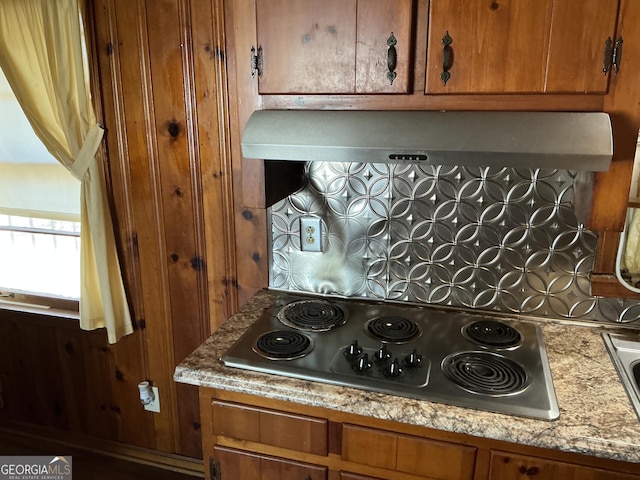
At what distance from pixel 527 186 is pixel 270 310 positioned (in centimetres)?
94

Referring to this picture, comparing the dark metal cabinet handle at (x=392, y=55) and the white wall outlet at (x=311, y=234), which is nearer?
the dark metal cabinet handle at (x=392, y=55)

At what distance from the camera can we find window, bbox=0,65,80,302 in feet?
7.15

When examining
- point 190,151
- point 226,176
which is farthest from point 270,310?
point 190,151

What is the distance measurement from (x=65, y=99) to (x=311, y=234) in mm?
1028

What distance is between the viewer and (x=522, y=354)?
1.61 meters

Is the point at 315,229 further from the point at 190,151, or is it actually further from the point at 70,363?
Result: the point at 70,363

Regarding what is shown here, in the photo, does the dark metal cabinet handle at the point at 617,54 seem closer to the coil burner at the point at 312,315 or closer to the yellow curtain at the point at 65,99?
the coil burner at the point at 312,315

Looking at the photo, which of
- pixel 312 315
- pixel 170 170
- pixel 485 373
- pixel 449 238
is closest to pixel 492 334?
pixel 485 373

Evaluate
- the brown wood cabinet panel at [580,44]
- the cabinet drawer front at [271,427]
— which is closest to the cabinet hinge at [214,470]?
the cabinet drawer front at [271,427]

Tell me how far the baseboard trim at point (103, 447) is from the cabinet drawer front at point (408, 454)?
1.18 m

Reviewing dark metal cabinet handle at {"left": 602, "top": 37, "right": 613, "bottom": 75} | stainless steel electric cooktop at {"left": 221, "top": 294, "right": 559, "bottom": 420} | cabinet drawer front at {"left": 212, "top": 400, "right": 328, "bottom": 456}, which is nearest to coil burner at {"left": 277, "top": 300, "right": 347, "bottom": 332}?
stainless steel electric cooktop at {"left": 221, "top": 294, "right": 559, "bottom": 420}

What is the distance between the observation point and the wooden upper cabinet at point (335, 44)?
1.45m

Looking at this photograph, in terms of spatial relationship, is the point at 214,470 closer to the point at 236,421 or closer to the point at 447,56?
the point at 236,421

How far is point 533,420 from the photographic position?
131 centimetres
